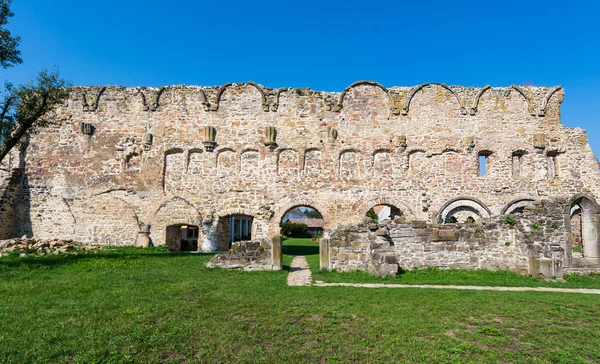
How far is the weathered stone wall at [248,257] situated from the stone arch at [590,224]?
31.4 ft

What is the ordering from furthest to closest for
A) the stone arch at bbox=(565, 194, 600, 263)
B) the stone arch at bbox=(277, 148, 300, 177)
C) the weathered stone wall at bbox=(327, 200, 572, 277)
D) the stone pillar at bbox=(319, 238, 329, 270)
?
the stone arch at bbox=(277, 148, 300, 177) < the stone arch at bbox=(565, 194, 600, 263) < the stone pillar at bbox=(319, 238, 329, 270) < the weathered stone wall at bbox=(327, 200, 572, 277)

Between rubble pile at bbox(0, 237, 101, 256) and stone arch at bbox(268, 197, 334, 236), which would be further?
stone arch at bbox(268, 197, 334, 236)

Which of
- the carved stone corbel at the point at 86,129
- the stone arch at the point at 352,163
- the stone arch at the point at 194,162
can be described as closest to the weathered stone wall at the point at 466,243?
the stone arch at the point at 352,163

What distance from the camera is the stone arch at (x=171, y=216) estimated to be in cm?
1689

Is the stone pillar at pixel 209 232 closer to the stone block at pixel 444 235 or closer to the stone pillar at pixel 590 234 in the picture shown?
the stone block at pixel 444 235

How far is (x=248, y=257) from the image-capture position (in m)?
10.7

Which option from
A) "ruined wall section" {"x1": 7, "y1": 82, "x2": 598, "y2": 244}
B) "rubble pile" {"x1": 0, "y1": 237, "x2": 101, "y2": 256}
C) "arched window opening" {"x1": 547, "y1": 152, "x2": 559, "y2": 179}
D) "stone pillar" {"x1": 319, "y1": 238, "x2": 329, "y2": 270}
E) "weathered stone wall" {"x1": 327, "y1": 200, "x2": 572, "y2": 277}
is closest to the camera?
"weathered stone wall" {"x1": 327, "y1": 200, "x2": 572, "y2": 277}

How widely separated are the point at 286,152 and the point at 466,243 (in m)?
9.28

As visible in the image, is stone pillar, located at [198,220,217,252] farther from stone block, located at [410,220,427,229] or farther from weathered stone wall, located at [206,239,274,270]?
stone block, located at [410,220,427,229]

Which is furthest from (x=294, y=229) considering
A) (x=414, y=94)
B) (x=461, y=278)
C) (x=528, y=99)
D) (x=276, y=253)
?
(x=461, y=278)

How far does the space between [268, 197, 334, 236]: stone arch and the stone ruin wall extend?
0.06 meters

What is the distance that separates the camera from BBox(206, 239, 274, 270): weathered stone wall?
10.6 meters

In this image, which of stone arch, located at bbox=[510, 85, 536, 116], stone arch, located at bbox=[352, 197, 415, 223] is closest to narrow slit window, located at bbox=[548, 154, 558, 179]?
stone arch, located at bbox=[510, 85, 536, 116]

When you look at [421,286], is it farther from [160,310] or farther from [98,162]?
[98,162]
